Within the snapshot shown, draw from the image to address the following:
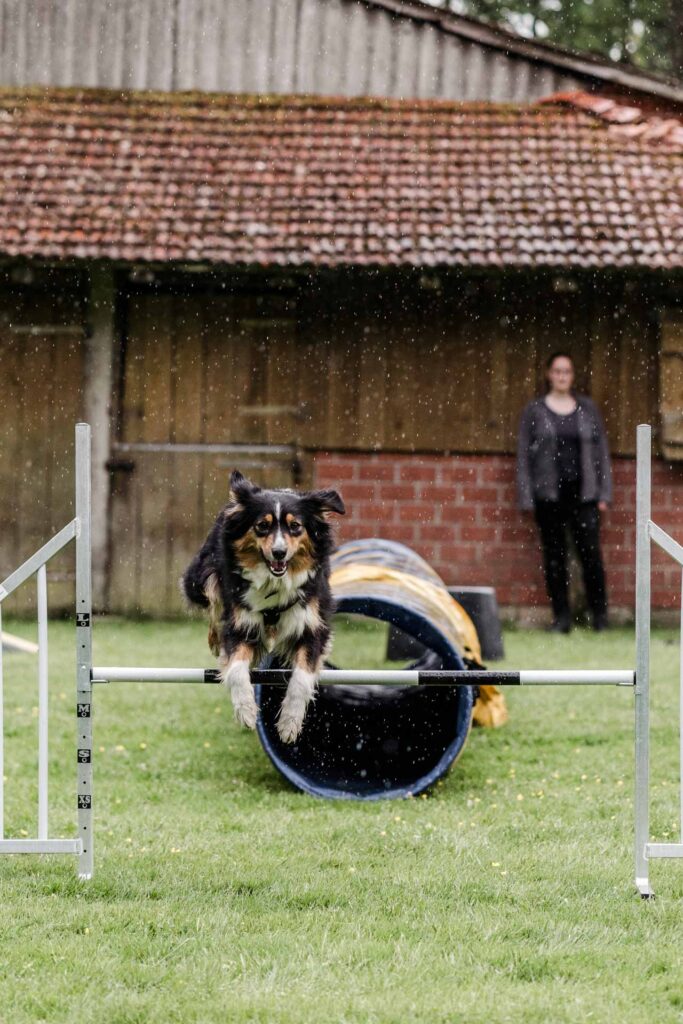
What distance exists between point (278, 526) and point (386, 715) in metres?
2.32

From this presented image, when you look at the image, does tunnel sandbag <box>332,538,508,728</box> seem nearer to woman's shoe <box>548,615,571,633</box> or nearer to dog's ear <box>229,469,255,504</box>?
dog's ear <box>229,469,255,504</box>

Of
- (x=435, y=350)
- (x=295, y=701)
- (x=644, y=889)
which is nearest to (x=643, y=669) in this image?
(x=644, y=889)

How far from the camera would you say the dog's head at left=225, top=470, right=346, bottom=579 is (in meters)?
4.46

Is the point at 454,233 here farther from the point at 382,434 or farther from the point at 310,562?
Answer: the point at 310,562

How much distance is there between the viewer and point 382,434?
11.3 meters

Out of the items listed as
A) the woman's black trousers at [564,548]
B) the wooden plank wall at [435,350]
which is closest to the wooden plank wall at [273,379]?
the wooden plank wall at [435,350]

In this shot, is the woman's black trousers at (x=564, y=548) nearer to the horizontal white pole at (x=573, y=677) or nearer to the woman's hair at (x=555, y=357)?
the woman's hair at (x=555, y=357)

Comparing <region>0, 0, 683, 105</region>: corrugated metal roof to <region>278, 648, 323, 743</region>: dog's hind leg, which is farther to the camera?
<region>0, 0, 683, 105</region>: corrugated metal roof

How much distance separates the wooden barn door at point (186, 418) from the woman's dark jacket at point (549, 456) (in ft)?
6.77

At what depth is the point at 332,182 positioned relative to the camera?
11234mm

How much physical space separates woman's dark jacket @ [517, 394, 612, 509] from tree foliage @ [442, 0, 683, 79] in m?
13.8

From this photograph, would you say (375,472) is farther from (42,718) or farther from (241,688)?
(42,718)

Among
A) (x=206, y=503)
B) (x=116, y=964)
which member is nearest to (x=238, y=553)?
(x=116, y=964)

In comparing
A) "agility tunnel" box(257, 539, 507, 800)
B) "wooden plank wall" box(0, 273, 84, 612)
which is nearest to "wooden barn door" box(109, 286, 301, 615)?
"wooden plank wall" box(0, 273, 84, 612)
